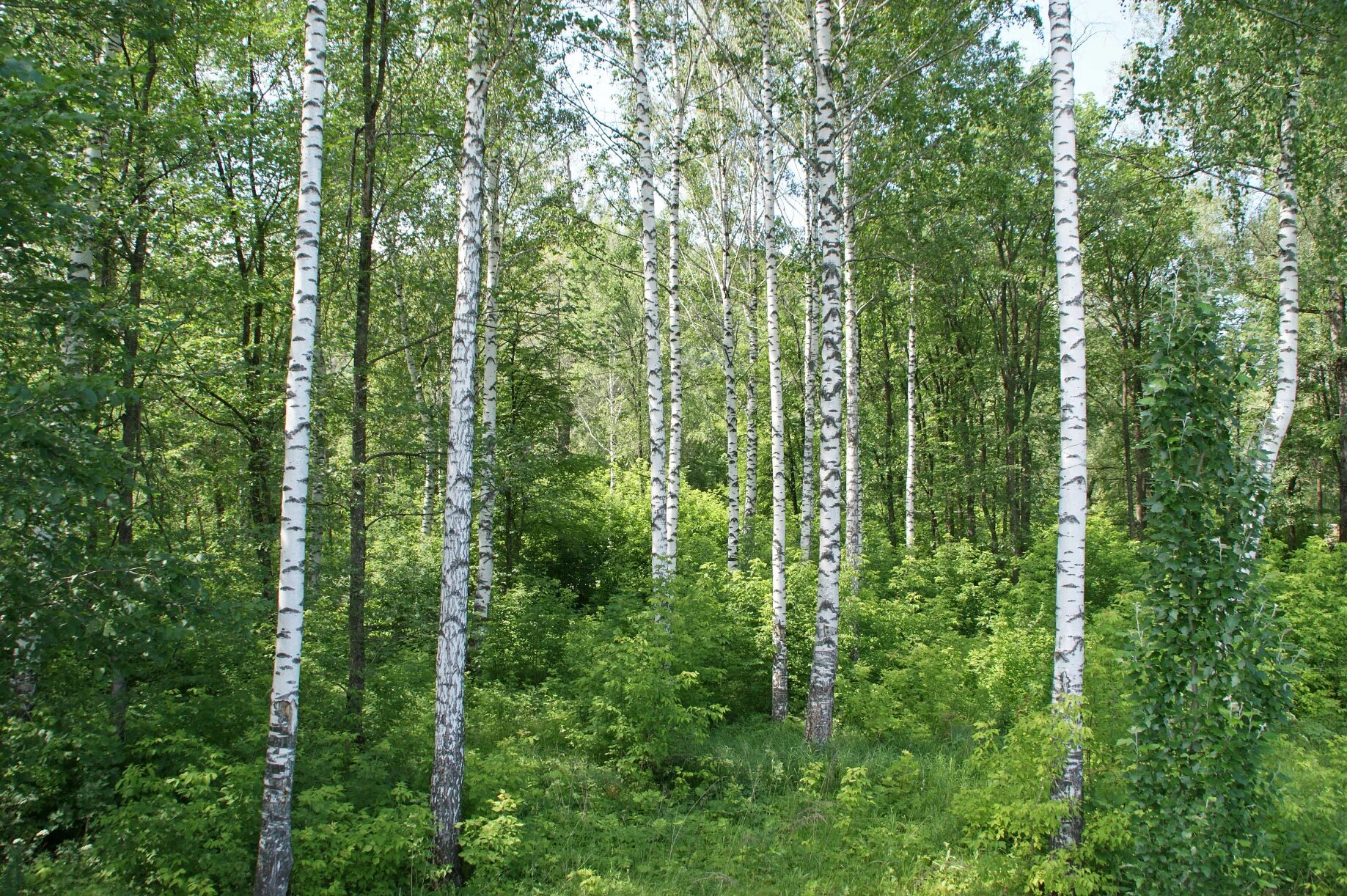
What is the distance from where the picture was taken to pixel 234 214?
955 cm

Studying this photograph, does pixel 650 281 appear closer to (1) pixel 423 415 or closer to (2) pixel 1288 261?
(1) pixel 423 415

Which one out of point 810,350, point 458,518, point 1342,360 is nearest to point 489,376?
point 810,350

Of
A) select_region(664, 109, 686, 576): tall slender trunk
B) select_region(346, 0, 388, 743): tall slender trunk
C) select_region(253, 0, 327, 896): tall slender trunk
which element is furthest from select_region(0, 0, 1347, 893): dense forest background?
select_region(664, 109, 686, 576): tall slender trunk

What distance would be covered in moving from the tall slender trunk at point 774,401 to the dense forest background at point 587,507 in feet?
0.81

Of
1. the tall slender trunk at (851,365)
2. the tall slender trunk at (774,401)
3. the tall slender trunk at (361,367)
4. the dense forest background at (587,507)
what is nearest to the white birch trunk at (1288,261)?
the dense forest background at (587,507)

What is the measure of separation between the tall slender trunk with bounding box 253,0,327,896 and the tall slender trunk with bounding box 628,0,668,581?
4.63m

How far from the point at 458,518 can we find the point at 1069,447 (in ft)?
17.3

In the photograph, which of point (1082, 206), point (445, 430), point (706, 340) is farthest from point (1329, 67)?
point (706, 340)

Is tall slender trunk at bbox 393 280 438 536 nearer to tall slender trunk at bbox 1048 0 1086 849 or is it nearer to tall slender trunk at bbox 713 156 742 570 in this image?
tall slender trunk at bbox 713 156 742 570

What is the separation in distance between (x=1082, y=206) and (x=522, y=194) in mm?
11787

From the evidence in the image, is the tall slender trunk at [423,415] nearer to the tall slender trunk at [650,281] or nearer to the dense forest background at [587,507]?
the dense forest background at [587,507]

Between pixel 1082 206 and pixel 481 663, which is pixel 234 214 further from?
pixel 1082 206

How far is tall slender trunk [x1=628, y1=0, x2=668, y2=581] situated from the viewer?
9.77 metres

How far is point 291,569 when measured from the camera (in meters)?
5.67
